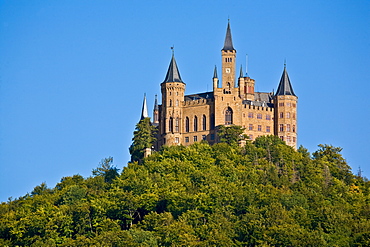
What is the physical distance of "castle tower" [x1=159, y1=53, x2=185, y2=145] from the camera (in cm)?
13400

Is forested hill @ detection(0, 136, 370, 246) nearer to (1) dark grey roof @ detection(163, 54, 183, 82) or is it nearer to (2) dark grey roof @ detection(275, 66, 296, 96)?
(2) dark grey roof @ detection(275, 66, 296, 96)

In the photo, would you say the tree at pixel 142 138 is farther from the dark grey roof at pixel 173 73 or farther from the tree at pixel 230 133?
the tree at pixel 230 133

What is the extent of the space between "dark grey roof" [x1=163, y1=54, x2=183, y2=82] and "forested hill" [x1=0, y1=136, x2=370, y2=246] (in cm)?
890

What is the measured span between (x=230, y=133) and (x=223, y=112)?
113 inches

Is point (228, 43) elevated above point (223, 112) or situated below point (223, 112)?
above

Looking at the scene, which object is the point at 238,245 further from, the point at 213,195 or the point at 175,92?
the point at 175,92

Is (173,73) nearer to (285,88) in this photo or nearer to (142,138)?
(142,138)

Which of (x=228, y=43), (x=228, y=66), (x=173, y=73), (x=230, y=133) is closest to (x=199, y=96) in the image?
(x=173, y=73)

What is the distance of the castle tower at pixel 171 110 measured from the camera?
134m

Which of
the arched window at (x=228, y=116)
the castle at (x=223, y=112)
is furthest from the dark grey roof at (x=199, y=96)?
the arched window at (x=228, y=116)

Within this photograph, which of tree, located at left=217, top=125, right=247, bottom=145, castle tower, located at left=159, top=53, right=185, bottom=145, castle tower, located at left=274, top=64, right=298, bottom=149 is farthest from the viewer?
castle tower, located at left=274, top=64, right=298, bottom=149

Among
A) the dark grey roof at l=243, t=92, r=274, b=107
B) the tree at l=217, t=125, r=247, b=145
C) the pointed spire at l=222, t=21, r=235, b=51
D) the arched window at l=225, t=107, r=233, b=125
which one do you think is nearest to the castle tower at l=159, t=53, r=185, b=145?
the tree at l=217, t=125, r=247, b=145

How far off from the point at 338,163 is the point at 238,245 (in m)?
28.5

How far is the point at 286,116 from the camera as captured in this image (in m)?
135
